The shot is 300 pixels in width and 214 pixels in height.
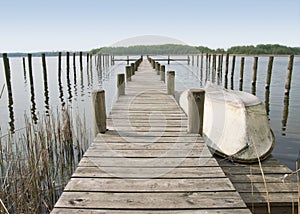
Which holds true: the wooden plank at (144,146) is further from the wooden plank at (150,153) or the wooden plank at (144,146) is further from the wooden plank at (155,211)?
the wooden plank at (155,211)

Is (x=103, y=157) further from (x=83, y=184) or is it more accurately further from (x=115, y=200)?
(x=115, y=200)

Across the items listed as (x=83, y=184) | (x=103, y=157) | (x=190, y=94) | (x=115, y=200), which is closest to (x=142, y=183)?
(x=115, y=200)

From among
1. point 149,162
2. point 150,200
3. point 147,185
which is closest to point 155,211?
point 150,200

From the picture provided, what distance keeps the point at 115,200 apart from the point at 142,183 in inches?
16.1

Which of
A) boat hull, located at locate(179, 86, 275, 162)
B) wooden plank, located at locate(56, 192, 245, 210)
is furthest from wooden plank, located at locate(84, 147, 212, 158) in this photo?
boat hull, located at locate(179, 86, 275, 162)

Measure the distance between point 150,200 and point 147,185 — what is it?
273mm

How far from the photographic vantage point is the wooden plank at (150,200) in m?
2.36

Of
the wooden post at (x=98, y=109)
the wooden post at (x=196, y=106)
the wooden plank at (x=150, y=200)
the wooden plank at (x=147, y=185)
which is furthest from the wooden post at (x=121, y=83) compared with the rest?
the wooden plank at (x=150, y=200)

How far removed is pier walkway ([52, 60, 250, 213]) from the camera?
237 centimetres

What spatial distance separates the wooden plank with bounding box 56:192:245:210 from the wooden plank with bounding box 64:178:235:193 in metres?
0.07

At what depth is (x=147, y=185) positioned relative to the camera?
8.96 ft

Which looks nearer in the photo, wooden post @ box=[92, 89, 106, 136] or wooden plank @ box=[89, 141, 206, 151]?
wooden plank @ box=[89, 141, 206, 151]

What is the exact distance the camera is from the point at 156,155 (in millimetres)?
3498

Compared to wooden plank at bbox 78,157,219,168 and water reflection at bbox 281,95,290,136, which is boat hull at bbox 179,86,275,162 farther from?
water reflection at bbox 281,95,290,136
